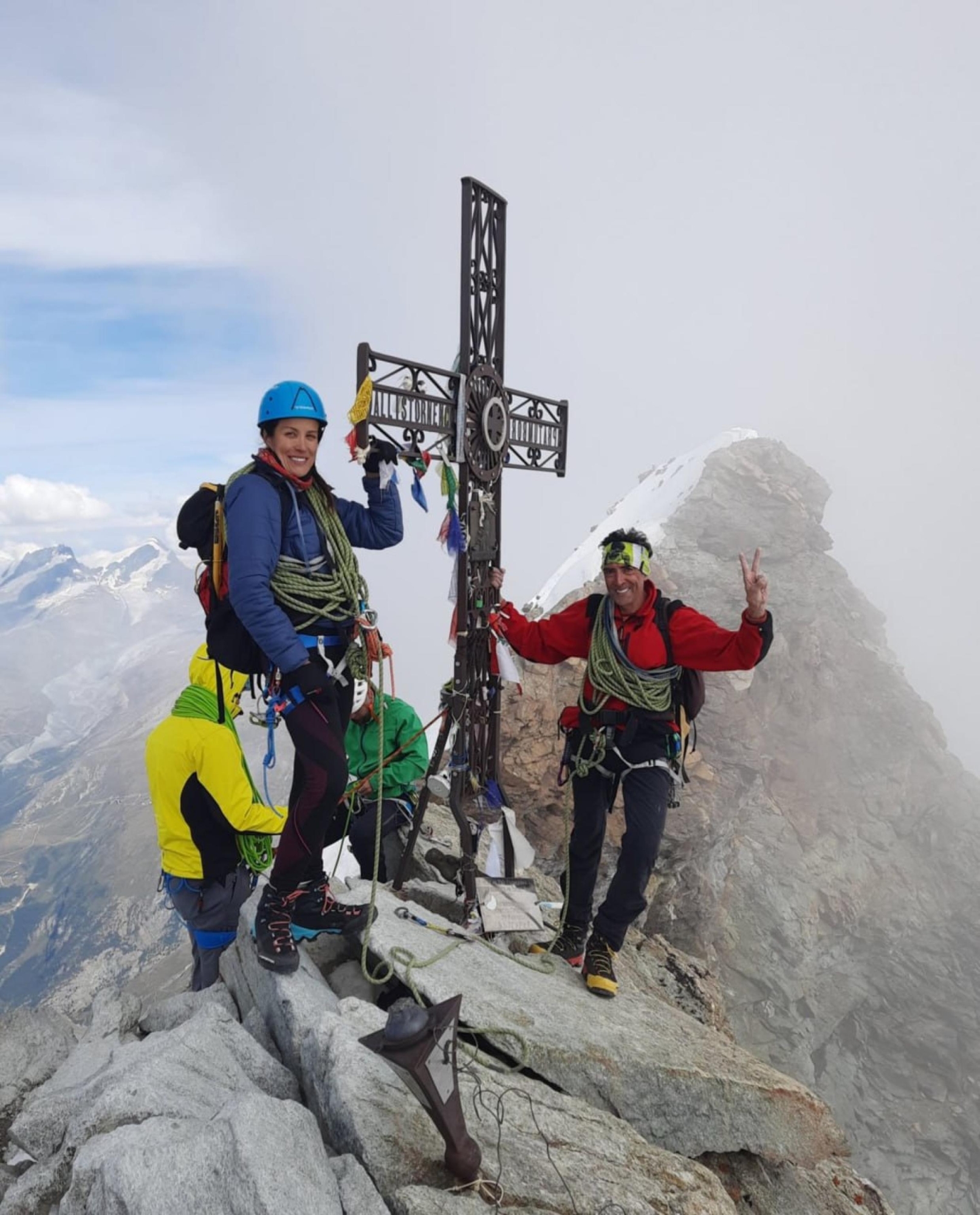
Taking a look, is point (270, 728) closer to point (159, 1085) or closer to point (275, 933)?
point (275, 933)

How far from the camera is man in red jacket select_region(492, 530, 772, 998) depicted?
17.8ft

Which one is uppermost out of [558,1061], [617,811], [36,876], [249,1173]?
[249,1173]

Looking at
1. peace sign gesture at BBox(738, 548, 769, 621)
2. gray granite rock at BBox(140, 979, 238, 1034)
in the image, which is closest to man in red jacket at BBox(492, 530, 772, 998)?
peace sign gesture at BBox(738, 548, 769, 621)

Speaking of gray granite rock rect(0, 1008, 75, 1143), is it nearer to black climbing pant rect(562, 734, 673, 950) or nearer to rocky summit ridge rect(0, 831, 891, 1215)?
rocky summit ridge rect(0, 831, 891, 1215)

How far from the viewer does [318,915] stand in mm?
4773

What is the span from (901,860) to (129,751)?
182 metres

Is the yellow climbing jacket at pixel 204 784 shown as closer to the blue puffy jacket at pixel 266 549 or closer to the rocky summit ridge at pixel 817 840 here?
the blue puffy jacket at pixel 266 549

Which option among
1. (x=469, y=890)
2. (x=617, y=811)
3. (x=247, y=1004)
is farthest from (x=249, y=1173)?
(x=617, y=811)

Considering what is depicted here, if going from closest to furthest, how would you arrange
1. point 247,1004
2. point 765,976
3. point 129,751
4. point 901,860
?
point 247,1004 < point 765,976 < point 901,860 < point 129,751

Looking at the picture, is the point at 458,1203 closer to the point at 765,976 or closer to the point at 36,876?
the point at 765,976

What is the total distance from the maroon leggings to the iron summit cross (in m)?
1.51

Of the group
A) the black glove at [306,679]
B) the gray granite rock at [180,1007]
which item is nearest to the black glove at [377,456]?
the black glove at [306,679]

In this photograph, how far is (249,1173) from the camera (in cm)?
266

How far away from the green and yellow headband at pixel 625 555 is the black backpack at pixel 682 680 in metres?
0.36
